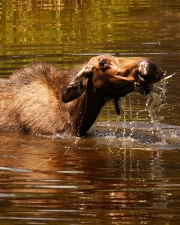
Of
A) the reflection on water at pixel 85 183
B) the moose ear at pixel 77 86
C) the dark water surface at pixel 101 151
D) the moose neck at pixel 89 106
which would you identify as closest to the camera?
the reflection on water at pixel 85 183

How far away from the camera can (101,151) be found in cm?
1134

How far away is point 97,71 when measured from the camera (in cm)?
1170

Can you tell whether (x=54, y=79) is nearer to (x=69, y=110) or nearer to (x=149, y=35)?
(x=69, y=110)

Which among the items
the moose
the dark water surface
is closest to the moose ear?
the moose

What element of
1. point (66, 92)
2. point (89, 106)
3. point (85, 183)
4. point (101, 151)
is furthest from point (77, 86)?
point (85, 183)

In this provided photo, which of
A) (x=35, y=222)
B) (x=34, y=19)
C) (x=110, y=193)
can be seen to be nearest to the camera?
(x=35, y=222)

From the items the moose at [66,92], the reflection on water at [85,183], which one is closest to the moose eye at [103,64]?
the moose at [66,92]

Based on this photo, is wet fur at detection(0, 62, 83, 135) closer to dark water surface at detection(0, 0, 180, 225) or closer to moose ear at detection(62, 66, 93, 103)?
dark water surface at detection(0, 0, 180, 225)

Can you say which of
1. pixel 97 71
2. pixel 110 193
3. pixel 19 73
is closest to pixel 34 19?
pixel 19 73

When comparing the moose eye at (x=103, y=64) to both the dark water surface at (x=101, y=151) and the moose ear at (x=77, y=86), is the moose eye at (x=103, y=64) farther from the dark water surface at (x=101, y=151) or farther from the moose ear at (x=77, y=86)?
the dark water surface at (x=101, y=151)

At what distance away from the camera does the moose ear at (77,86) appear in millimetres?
11750

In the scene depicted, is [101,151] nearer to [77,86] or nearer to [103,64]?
[77,86]

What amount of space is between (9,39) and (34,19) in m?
2.57

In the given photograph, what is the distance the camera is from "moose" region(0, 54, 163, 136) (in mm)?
11258
